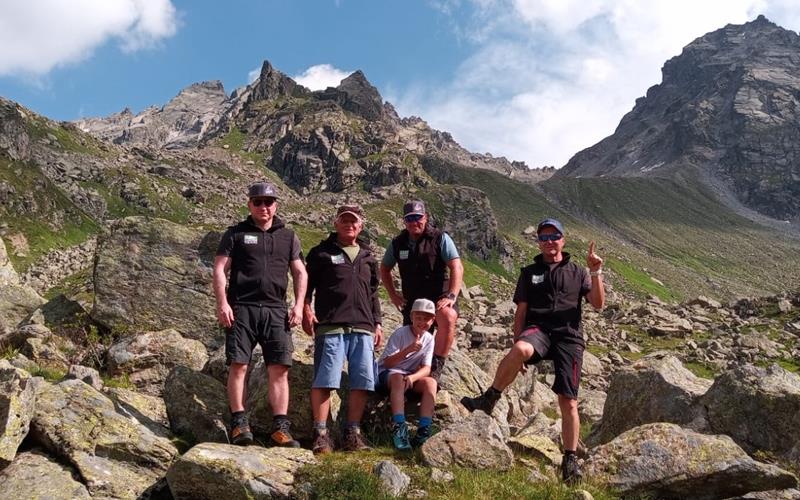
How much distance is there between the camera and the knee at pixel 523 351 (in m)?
9.47

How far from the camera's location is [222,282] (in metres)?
9.22

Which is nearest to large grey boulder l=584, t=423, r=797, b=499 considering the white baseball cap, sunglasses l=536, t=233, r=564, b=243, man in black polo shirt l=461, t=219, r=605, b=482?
man in black polo shirt l=461, t=219, r=605, b=482

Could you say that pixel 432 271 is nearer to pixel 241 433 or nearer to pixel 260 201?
pixel 260 201

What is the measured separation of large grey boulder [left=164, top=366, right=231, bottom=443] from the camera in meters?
9.80

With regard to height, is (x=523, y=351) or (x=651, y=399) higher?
(x=523, y=351)

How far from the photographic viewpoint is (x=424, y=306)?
10.0 m

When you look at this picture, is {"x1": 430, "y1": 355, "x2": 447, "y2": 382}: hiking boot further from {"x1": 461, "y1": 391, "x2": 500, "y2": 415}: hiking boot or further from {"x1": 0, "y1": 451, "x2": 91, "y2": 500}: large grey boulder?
{"x1": 0, "y1": 451, "x2": 91, "y2": 500}: large grey boulder

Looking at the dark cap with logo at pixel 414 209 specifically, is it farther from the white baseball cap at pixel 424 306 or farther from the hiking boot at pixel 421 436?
the hiking boot at pixel 421 436

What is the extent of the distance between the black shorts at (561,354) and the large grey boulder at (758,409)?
13.4 ft

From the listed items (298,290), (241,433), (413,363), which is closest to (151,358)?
(298,290)

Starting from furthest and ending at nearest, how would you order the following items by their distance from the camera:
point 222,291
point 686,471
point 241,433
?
1. point 222,291
2. point 241,433
3. point 686,471

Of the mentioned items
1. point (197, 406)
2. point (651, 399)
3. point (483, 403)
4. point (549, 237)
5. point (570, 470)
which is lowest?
point (570, 470)

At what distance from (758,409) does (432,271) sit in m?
7.19

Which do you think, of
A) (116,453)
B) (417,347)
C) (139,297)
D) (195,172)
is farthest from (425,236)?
(195,172)
